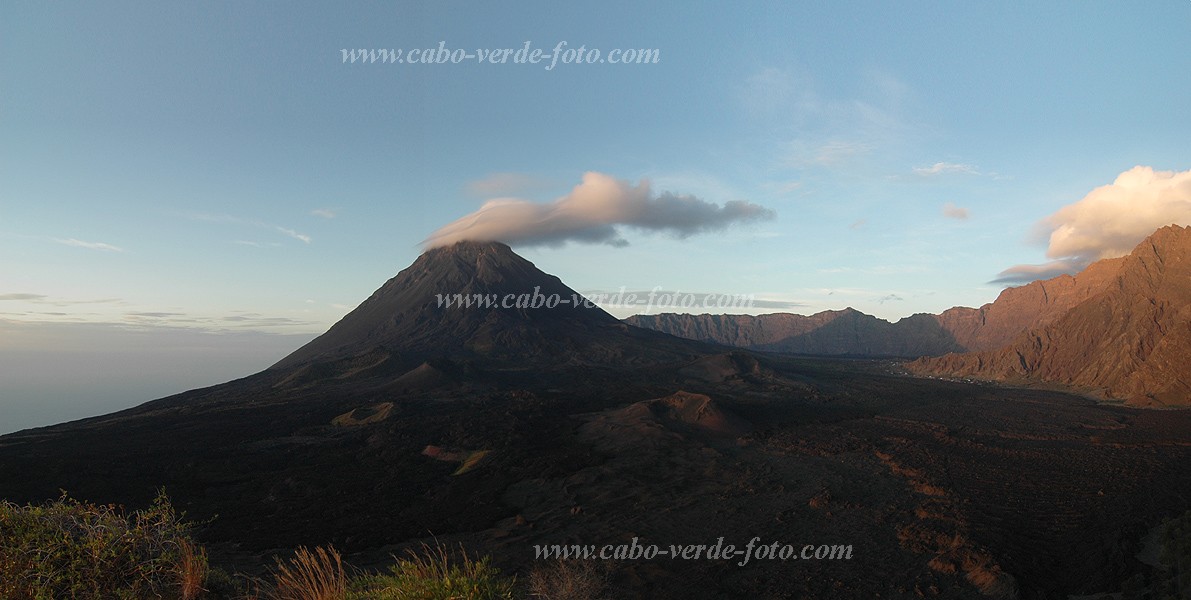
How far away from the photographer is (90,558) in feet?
19.9

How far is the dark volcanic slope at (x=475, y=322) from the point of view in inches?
4486

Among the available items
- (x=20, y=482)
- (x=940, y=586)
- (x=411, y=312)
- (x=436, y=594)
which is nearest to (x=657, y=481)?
(x=940, y=586)

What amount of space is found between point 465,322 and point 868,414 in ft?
295

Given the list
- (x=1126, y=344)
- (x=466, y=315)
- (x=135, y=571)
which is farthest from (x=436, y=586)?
(x=466, y=315)

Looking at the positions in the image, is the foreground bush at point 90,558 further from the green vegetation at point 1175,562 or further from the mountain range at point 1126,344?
the mountain range at point 1126,344

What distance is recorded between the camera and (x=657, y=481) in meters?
33.5

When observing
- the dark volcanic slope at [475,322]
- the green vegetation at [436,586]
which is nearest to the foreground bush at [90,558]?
the green vegetation at [436,586]

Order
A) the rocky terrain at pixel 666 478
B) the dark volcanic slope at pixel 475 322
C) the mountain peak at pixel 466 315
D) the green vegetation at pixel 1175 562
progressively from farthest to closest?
the mountain peak at pixel 466 315
the dark volcanic slope at pixel 475 322
the rocky terrain at pixel 666 478
the green vegetation at pixel 1175 562

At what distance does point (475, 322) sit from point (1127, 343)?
120 m

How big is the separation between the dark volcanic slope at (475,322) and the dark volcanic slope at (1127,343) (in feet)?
225

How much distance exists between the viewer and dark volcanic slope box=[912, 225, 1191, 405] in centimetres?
7806

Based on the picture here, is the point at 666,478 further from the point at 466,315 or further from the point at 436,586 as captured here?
the point at 466,315

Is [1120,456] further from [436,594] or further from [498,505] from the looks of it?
[436,594]

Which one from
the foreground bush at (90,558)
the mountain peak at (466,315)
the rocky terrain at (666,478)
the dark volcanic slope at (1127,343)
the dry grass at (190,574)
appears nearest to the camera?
the foreground bush at (90,558)
